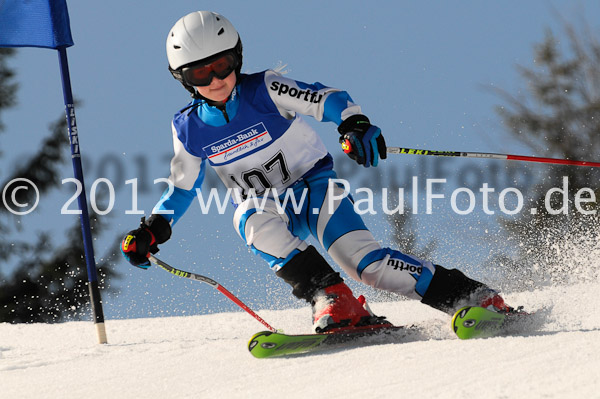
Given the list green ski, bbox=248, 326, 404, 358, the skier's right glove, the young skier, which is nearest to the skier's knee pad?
the young skier

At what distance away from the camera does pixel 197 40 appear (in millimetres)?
3859

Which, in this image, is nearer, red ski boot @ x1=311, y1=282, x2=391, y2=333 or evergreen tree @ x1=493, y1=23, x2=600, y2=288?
red ski boot @ x1=311, y1=282, x2=391, y2=333

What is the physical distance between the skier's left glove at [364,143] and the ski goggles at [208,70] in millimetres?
774

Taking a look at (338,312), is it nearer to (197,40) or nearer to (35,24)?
(197,40)

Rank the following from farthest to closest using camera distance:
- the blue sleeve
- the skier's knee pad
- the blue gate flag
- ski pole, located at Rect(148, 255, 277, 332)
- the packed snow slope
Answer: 1. the blue gate flag
2. the blue sleeve
3. ski pole, located at Rect(148, 255, 277, 332)
4. the skier's knee pad
5. the packed snow slope

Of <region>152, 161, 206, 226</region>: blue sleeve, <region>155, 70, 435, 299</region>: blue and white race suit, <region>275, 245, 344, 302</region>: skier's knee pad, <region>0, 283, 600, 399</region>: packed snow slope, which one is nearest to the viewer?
<region>0, 283, 600, 399</region>: packed snow slope

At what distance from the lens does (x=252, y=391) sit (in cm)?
294

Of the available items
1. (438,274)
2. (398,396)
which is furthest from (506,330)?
(398,396)

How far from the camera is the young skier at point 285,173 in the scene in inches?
146

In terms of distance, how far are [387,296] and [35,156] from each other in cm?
867

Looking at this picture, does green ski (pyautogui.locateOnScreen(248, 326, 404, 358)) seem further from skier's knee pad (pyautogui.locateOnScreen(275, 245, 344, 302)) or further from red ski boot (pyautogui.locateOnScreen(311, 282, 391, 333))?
skier's knee pad (pyautogui.locateOnScreen(275, 245, 344, 302))

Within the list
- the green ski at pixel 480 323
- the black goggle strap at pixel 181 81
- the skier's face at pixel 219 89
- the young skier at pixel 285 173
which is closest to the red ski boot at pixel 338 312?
the young skier at pixel 285 173

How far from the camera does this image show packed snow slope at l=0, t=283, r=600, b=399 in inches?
103

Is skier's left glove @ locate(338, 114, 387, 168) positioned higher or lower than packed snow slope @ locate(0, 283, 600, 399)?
higher
